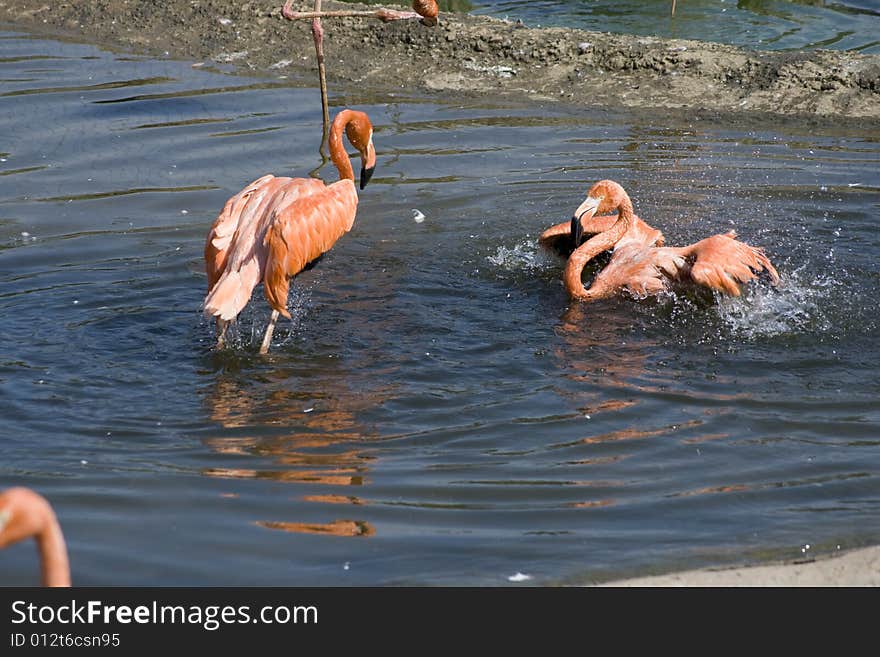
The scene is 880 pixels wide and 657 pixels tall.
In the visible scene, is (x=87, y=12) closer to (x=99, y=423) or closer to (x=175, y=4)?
(x=175, y=4)

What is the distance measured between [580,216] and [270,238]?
1.95 metres

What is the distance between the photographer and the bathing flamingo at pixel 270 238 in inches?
230

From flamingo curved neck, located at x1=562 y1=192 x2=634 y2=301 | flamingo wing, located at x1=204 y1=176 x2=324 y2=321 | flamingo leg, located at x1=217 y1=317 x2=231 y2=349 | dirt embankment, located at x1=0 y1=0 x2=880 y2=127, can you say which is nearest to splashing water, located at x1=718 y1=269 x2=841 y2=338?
flamingo curved neck, located at x1=562 y1=192 x2=634 y2=301

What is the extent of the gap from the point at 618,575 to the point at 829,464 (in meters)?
1.28

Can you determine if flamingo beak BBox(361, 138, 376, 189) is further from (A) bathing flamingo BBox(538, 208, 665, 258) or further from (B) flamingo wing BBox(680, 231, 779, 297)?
(B) flamingo wing BBox(680, 231, 779, 297)

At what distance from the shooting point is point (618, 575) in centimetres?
370

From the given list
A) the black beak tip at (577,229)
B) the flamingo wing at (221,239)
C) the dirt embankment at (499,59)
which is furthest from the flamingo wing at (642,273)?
the dirt embankment at (499,59)

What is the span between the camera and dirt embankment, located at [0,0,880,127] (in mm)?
10516

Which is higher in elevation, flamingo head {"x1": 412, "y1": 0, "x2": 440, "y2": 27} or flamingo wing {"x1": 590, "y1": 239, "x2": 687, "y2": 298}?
flamingo head {"x1": 412, "y1": 0, "x2": 440, "y2": 27}

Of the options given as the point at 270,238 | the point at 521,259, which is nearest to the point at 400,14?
the point at 521,259

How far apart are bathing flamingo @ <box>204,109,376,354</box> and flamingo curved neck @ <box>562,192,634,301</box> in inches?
53.4

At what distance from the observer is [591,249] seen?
6957 millimetres

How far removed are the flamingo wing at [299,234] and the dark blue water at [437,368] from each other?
401 mm

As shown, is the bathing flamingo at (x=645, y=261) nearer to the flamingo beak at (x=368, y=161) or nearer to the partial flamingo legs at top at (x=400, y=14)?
the flamingo beak at (x=368, y=161)
